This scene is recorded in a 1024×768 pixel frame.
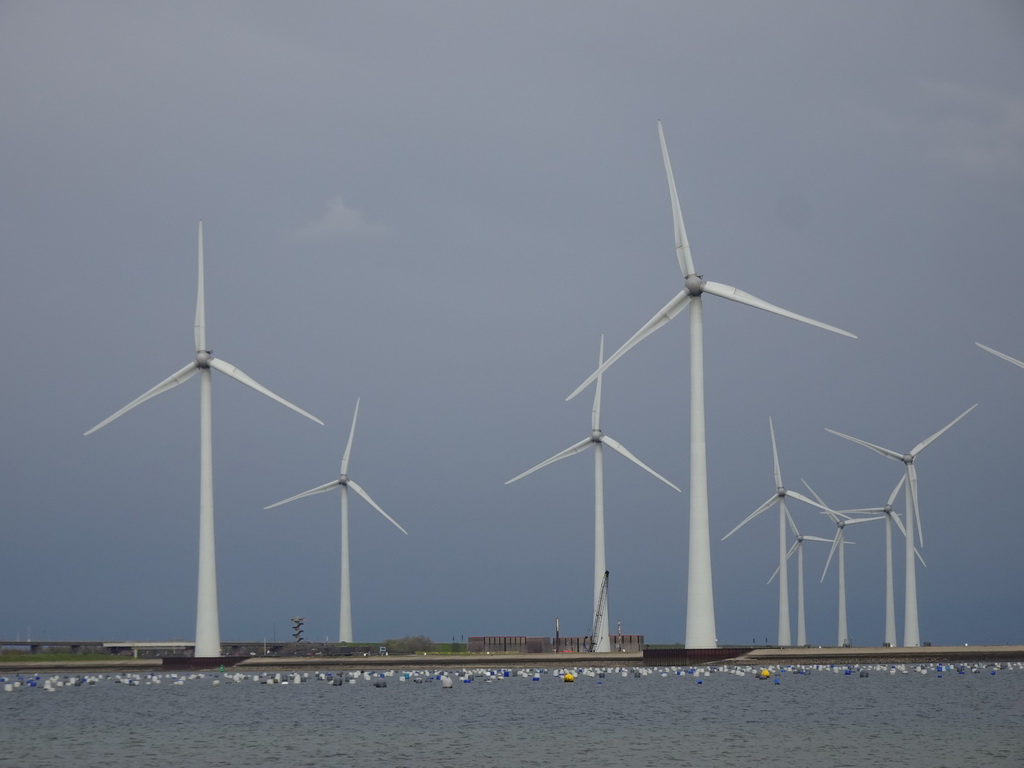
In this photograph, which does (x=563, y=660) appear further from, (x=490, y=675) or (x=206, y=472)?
(x=206, y=472)

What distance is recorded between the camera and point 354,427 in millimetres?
177125

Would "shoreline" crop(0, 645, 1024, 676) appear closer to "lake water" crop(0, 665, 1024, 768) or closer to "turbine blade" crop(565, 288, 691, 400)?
"lake water" crop(0, 665, 1024, 768)

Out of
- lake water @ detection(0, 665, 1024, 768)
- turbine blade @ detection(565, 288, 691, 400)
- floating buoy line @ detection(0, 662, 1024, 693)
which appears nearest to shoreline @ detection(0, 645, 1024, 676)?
floating buoy line @ detection(0, 662, 1024, 693)

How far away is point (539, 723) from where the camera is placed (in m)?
76.6

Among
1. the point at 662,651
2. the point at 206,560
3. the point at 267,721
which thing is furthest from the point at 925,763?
the point at 206,560

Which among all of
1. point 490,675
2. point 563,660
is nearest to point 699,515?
point 490,675

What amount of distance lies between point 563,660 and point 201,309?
162 ft

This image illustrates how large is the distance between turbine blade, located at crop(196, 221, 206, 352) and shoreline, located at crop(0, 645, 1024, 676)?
1172 inches

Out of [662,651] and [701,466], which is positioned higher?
[701,466]

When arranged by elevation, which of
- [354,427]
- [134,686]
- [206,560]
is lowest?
[134,686]

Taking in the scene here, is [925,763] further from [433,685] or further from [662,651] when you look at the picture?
[433,685]

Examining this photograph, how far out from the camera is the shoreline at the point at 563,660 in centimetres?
13100

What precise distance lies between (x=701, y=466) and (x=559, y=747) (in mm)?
43173

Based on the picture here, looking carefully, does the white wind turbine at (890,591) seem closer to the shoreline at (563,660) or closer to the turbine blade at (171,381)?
the shoreline at (563,660)
